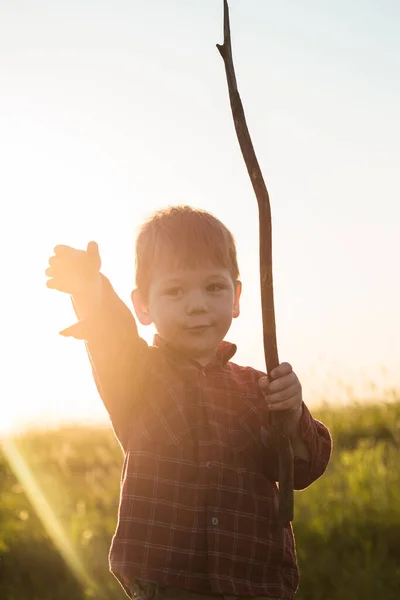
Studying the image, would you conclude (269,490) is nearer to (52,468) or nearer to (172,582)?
(172,582)

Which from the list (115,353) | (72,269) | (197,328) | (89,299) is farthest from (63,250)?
(197,328)

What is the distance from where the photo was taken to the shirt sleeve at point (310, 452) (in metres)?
2.78

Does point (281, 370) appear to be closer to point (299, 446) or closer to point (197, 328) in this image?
point (197, 328)

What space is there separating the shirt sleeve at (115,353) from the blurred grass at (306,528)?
1.95 meters

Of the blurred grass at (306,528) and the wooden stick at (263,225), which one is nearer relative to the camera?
the wooden stick at (263,225)

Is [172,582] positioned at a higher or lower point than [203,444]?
lower

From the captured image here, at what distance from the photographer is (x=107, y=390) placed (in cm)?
272

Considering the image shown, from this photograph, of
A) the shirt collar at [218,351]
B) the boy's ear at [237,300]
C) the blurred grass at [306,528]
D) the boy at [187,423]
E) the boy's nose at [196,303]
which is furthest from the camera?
the blurred grass at [306,528]

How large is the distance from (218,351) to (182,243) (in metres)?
0.44

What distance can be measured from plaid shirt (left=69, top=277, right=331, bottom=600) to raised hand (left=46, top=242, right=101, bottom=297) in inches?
4.7

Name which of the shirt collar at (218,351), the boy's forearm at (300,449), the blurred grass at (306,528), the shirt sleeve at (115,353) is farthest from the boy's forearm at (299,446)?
the blurred grass at (306,528)

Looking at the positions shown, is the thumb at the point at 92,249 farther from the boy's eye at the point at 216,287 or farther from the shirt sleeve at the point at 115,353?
the boy's eye at the point at 216,287

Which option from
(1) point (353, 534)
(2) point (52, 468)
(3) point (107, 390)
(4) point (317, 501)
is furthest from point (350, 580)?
(2) point (52, 468)

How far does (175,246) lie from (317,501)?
262 cm
